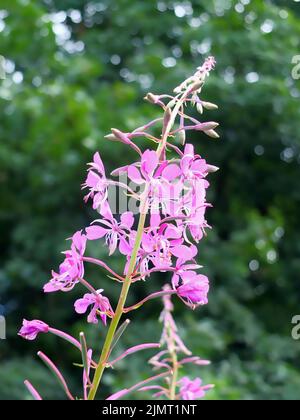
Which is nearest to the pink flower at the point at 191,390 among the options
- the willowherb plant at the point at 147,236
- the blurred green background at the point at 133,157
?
the willowherb plant at the point at 147,236

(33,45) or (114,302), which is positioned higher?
(33,45)

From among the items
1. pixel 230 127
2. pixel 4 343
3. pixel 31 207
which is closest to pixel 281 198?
pixel 230 127

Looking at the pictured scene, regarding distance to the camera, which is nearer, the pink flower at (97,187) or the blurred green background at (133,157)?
the pink flower at (97,187)

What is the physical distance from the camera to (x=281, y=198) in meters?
6.94

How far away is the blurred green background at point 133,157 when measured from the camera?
17.3 feet

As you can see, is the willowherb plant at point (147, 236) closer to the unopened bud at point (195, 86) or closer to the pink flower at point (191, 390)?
the unopened bud at point (195, 86)

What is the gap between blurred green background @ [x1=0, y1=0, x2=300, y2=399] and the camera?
5.27m

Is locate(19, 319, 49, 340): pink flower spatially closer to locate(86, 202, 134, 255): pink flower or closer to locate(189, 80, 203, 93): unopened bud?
locate(86, 202, 134, 255): pink flower

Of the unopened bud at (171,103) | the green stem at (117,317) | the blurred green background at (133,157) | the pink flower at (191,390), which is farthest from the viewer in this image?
the blurred green background at (133,157)

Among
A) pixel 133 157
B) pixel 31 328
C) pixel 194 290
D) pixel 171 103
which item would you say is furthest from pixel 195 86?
pixel 133 157

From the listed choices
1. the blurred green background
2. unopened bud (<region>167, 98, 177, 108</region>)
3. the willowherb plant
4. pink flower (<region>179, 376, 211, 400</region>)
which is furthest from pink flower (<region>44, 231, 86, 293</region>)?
the blurred green background

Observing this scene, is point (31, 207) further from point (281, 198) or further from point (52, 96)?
point (281, 198)
